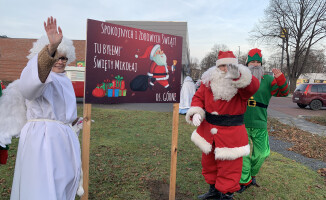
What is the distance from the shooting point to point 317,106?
1614 cm

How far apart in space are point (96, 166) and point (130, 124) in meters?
3.71

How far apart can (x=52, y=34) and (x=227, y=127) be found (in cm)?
207

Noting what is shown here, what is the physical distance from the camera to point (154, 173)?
13.6 feet

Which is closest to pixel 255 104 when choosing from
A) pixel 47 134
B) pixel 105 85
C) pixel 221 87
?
pixel 221 87

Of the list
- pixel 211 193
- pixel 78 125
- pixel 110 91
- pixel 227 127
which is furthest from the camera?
pixel 211 193

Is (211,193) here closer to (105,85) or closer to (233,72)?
(233,72)

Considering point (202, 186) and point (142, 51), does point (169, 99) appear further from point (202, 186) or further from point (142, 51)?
point (202, 186)

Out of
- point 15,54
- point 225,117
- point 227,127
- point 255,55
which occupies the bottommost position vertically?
point 227,127

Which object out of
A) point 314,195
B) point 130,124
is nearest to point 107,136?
point 130,124

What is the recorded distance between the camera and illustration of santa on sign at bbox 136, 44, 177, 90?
2936 mm

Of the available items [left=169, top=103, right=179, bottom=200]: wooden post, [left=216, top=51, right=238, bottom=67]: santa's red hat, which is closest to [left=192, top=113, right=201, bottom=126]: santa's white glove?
[left=169, top=103, right=179, bottom=200]: wooden post

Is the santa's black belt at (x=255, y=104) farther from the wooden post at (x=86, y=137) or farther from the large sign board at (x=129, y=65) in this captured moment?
the wooden post at (x=86, y=137)

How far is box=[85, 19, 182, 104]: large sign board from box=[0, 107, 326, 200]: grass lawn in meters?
1.42

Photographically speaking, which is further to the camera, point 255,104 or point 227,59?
point 255,104
